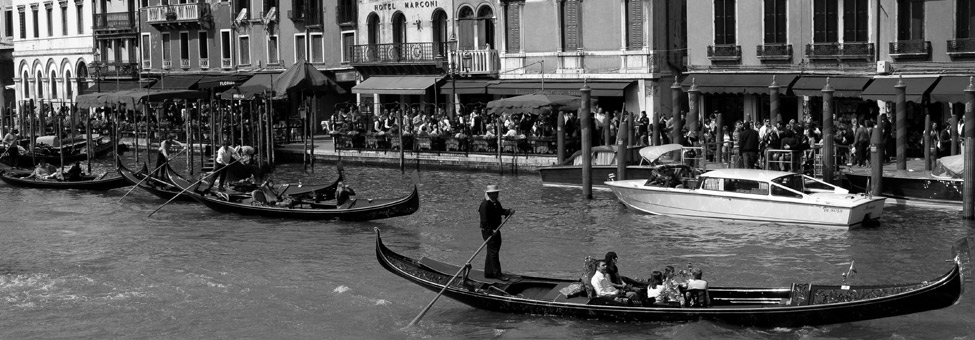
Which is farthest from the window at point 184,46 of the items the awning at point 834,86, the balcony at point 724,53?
the awning at point 834,86

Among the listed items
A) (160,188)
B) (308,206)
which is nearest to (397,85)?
(160,188)

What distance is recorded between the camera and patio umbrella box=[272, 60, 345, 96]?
34.0 m

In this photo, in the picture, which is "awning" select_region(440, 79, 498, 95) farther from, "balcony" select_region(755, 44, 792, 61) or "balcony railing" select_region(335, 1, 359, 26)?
"balcony" select_region(755, 44, 792, 61)

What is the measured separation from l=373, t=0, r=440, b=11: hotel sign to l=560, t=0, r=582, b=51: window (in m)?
4.42

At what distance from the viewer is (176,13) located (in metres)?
46.1

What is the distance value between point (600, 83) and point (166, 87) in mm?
18223

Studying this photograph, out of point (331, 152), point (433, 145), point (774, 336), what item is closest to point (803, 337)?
point (774, 336)

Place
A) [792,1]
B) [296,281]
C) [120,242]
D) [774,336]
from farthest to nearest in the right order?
[792,1] < [120,242] < [296,281] < [774,336]

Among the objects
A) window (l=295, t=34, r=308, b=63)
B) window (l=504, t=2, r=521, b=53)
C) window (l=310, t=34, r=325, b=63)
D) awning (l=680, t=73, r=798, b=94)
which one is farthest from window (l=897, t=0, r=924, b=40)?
window (l=295, t=34, r=308, b=63)

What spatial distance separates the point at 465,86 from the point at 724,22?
7585mm

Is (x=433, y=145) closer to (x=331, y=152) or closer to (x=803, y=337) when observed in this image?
(x=331, y=152)

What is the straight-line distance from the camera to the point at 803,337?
14.4 meters

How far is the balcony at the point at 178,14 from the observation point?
45375 mm

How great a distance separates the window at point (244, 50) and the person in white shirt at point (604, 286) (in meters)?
31.1
